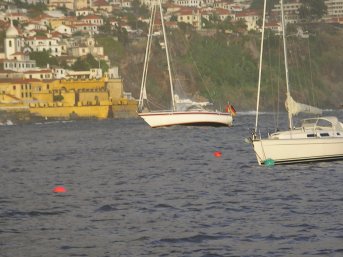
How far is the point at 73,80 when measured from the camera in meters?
191

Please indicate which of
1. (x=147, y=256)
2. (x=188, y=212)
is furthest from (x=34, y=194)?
(x=147, y=256)

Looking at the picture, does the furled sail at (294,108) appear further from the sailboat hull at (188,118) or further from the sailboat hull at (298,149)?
the sailboat hull at (188,118)

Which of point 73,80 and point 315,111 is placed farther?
point 73,80

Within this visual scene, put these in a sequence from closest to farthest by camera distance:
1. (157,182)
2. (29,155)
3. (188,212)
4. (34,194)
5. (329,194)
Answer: (188,212) < (329,194) < (34,194) < (157,182) < (29,155)

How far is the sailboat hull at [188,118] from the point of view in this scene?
352ft

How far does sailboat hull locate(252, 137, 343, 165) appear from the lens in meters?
54.4

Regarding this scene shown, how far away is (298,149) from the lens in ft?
179

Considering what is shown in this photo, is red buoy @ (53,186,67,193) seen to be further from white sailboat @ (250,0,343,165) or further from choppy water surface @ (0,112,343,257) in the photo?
white sailboat @ (250,0,343,165)

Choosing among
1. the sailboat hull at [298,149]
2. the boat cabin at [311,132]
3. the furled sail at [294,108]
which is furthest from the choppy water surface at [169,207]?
the furled sail at [294,108]

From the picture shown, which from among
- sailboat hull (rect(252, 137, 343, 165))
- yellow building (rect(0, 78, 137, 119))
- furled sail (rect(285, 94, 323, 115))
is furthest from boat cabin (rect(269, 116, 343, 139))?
yellow building (rect(0, 78, 137, 119))

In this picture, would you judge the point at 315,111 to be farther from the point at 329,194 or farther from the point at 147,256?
the point at 147,256

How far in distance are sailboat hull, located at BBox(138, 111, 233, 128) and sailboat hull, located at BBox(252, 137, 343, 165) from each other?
51863mm

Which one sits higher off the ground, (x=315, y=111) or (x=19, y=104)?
(x=315, y=111)

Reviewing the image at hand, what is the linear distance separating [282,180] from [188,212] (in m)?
10.3
